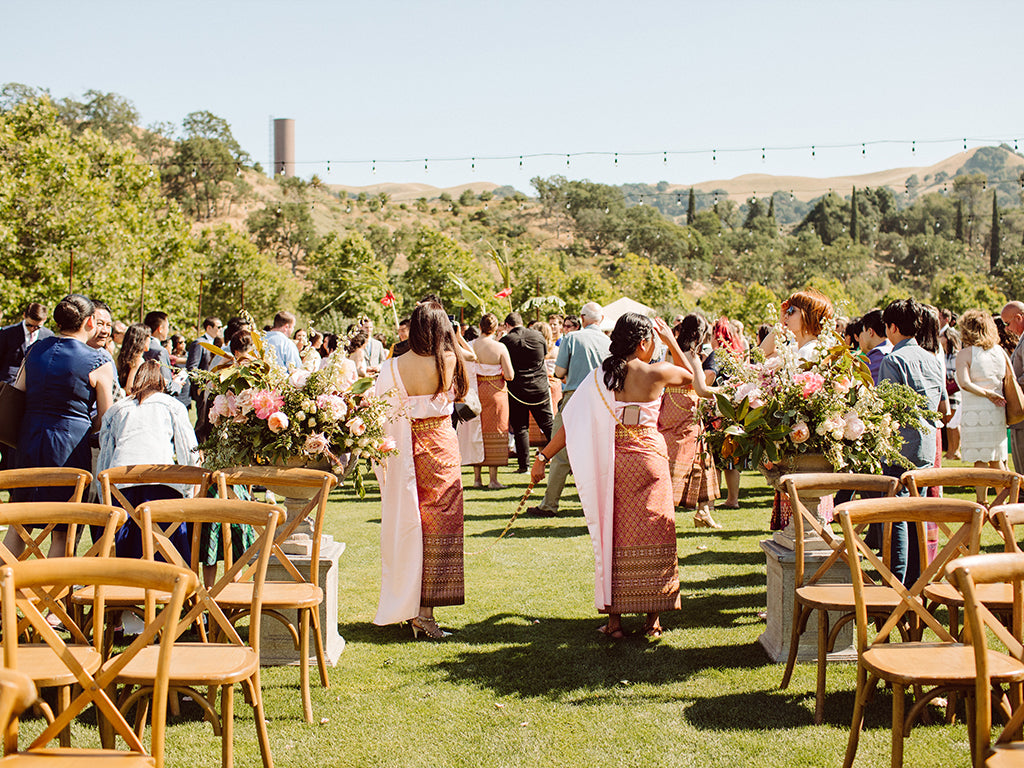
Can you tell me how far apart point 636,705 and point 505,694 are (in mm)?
692

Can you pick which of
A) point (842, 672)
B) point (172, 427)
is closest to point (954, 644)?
point (842, 672)

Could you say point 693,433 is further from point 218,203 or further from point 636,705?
point 218,203

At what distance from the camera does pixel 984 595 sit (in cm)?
412

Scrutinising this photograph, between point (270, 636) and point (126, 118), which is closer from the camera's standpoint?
point (270, 636)

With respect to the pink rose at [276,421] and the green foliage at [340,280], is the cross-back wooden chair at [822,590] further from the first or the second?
the green foliage at [340,280]

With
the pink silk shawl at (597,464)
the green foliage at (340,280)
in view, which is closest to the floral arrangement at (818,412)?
the pink silk shawl at (597,464)

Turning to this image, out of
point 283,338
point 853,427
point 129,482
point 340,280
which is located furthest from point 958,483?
point 340,280

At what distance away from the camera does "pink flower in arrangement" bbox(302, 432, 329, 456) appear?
4.95 m

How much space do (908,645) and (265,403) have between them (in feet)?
11.2

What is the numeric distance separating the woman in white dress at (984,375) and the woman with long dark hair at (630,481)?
3734 mm

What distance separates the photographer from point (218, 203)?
95312 mm

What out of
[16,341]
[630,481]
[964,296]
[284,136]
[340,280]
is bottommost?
[630,481]

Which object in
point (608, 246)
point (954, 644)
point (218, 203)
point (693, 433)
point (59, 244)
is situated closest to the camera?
point (954, 644)

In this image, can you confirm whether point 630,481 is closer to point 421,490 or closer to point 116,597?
point 421,490
